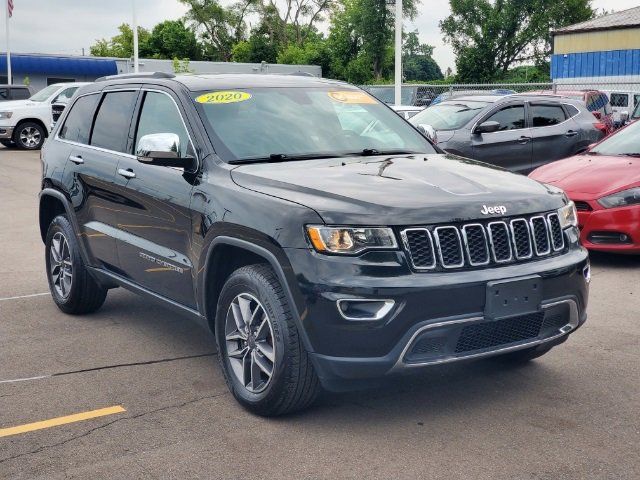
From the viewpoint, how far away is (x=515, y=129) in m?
14.0

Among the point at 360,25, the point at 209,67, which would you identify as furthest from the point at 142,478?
the point at 360,25

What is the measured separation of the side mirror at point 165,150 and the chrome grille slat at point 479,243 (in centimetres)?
157

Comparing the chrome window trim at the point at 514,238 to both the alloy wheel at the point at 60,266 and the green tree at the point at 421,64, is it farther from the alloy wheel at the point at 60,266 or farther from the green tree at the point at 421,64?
the green tree at the point at 421,64

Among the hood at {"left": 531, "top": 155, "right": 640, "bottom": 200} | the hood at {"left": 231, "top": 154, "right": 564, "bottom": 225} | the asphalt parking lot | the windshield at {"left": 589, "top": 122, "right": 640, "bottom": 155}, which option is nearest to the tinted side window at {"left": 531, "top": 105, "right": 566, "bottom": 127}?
the windshield at {"left": 589, "top": 122, "right": 640, "bottom": 155}

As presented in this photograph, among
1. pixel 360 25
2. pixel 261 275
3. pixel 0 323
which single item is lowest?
pixel 0 323

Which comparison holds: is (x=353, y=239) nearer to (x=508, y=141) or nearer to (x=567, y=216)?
(x=567, y=216)

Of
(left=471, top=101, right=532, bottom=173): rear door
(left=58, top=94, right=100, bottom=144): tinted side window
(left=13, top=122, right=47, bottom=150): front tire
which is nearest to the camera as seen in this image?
(left=58, top=94, right=100, bottom=144): tinted side window

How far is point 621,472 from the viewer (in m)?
4.02

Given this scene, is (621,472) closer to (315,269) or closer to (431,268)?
(431,268)

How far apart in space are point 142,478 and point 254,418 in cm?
87

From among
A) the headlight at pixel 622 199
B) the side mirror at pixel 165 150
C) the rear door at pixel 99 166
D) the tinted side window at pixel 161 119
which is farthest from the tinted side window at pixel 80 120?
the headlight at pixel 622 199

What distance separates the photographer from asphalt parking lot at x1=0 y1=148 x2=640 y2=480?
4.14 metres

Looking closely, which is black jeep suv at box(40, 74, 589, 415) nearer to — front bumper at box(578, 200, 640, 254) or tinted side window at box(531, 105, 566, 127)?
front bumper at box(578, 200, 640, 254)

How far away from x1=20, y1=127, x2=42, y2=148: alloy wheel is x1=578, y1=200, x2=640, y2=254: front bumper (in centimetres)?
2087
